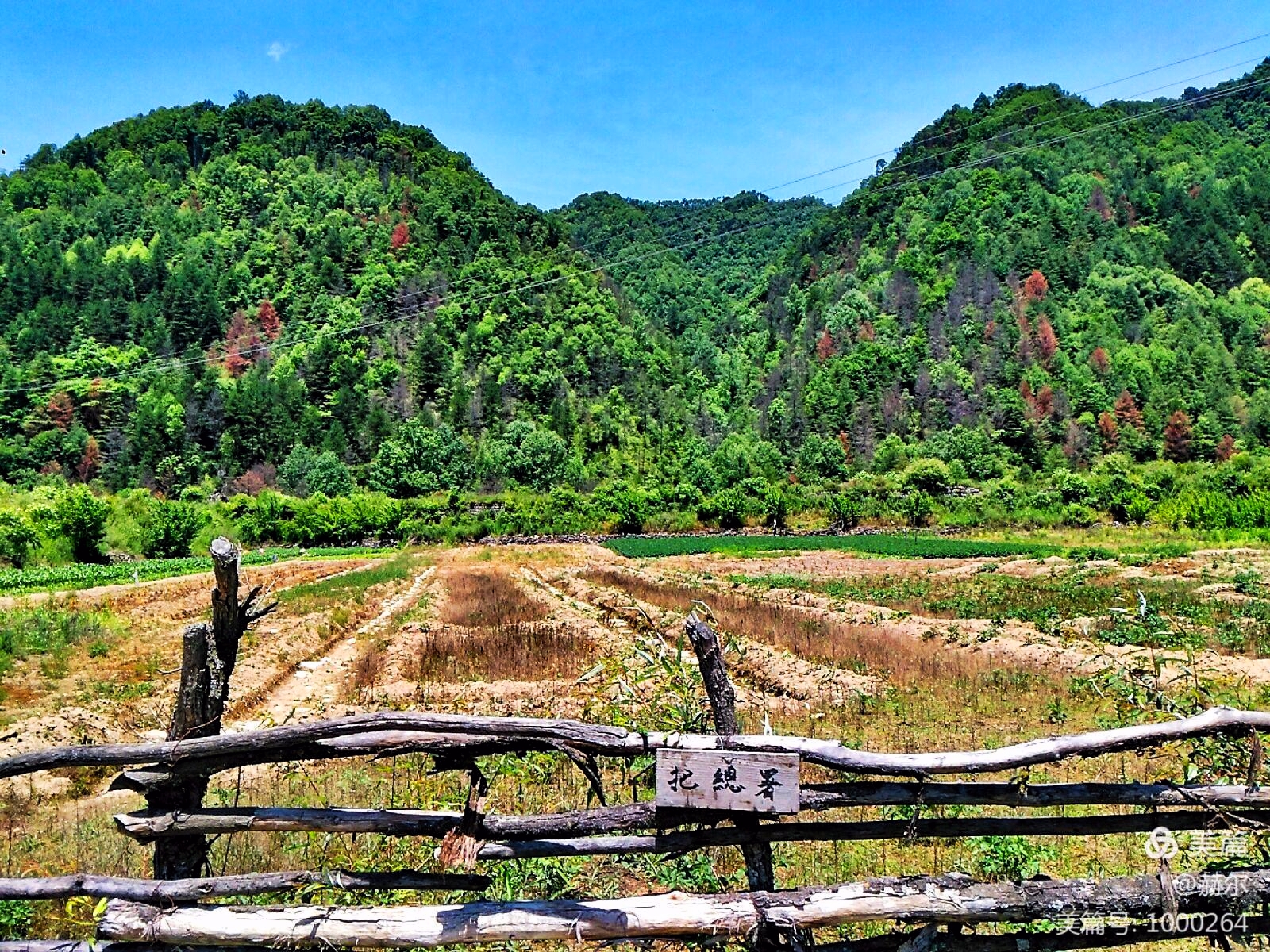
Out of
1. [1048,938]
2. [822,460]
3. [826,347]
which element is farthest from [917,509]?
[1048,938]

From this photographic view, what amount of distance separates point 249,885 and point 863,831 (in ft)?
10.1

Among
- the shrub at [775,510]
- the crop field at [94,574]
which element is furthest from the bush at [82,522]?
the shrub at [775,510]

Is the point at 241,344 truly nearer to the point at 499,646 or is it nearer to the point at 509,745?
the point at 499,646

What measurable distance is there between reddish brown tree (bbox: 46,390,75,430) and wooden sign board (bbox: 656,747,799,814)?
341 ft

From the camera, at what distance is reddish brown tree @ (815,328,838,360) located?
11249cm

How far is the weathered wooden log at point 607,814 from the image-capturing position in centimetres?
399

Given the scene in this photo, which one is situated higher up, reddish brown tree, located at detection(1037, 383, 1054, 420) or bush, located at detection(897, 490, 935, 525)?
reddish brown tree, located at detection(1037, 383, 1054, 420)

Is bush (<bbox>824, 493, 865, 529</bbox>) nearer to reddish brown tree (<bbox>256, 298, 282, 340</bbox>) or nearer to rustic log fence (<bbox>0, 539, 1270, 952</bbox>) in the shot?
rustic log fence (<bbox>0, 539, 1270, 952</bbox>)

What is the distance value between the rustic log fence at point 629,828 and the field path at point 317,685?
10.5 feet

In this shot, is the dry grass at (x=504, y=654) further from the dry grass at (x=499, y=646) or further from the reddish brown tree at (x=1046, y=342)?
the reddish brown tree at (x=1046, y=342)

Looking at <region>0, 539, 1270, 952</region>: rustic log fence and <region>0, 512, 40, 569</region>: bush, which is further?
<region>0, 512, 40, 569</region>: bush

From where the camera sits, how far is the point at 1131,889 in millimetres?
3953

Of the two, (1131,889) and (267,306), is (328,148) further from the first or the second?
(1131,889)

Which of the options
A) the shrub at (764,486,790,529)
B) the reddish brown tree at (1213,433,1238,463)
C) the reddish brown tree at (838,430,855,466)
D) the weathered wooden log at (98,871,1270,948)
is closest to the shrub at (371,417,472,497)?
the shrub at (764,486,790,529)
